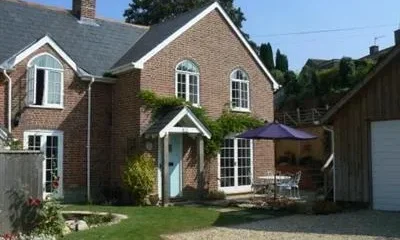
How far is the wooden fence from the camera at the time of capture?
11.6m

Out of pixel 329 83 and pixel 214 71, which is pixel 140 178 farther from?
pixel 329 83

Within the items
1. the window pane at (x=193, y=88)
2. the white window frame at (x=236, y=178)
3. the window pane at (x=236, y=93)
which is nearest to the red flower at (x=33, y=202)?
the window pane at (x=193, y=88)

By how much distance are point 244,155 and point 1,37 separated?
10.5 metres

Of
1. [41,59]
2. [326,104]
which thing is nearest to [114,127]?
[41,59]

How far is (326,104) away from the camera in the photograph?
4038 cm

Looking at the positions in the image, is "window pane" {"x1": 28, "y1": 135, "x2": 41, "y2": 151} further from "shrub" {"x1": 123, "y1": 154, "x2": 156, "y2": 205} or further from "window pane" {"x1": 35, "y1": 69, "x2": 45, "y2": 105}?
"shrub" {"x1": 123, "y1": 154, "x2": 156, "y2": 205}

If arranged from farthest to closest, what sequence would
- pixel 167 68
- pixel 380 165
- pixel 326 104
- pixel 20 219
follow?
pixel 326 104 < pixel 167 68 < pixel 380 165 < pixel 20 219

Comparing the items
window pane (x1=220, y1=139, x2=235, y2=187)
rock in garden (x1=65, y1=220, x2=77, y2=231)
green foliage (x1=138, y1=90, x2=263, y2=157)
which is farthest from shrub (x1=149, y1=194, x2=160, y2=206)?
rock in garden (x1=65, y1=220, x2=77, y2=231)

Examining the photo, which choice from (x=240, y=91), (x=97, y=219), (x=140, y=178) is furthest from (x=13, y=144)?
(x=240, y=91)

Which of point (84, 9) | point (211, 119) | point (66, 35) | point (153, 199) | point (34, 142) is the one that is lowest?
point (153, 199)

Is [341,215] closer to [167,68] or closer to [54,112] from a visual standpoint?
[167,68]

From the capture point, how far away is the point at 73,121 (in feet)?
64.8

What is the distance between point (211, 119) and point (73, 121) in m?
5.34

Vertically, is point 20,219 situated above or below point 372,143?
below
